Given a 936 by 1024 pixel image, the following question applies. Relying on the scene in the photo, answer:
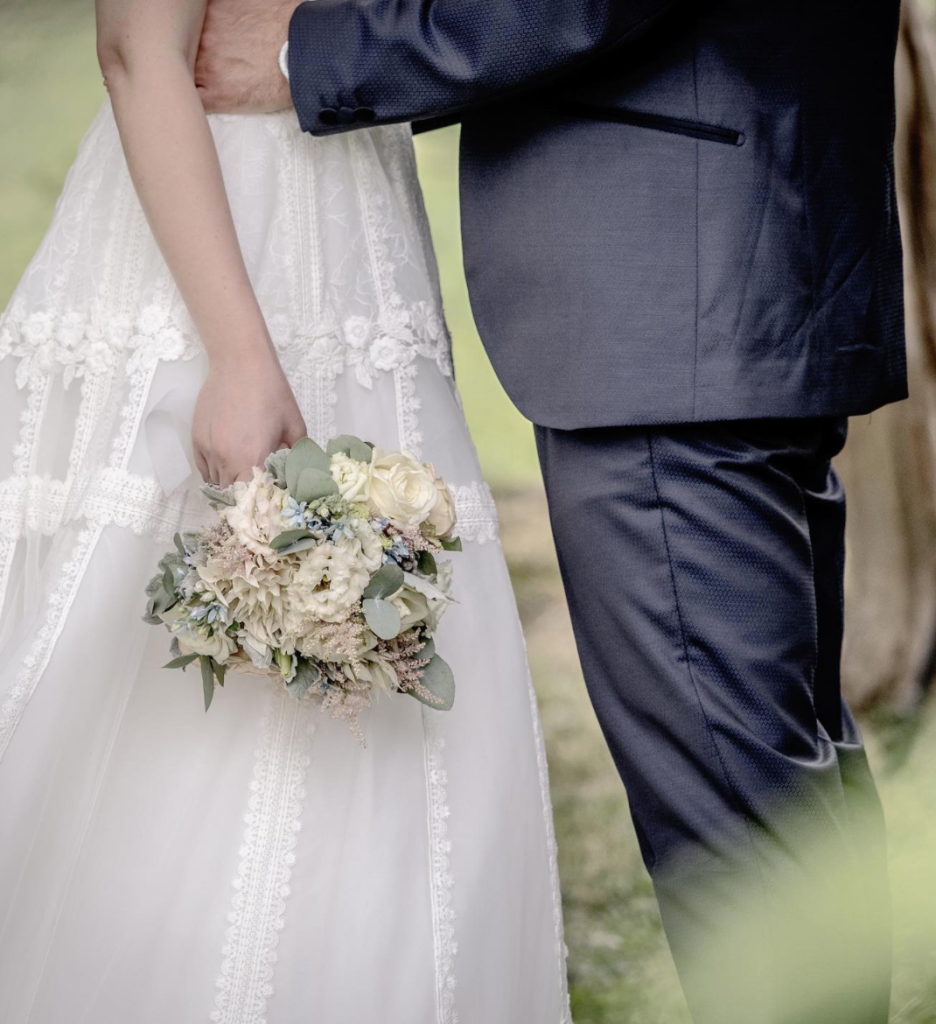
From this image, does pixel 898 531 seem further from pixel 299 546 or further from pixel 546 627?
pixel 299 546

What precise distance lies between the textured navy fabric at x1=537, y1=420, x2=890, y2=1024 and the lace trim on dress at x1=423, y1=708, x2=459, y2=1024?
180 millimetres

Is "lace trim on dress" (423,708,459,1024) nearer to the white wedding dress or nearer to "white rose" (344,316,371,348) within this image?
the white wedding dress

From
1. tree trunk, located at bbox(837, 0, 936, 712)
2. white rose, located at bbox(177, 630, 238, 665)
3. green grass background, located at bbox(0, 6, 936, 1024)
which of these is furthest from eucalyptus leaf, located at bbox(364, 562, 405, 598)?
tree trunk, located at bbox(837, 0, 936, 712)

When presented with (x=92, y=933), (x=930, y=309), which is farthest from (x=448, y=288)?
(x=92, y=933)

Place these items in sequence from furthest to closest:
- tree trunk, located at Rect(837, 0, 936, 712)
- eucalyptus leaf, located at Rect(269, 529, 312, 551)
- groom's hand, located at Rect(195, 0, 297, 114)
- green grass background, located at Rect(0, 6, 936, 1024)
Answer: tree trunk, located at Rect(837, 0, 936, 712) → green grass background, located at Rect(0, 6, 936, 1024) → groom's hand, located at Rect(195, 0, 297, 114) → eucalyptus leaf, located at Rect(269, 529, 312, 551)

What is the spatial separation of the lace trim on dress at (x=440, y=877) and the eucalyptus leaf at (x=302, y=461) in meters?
0.29

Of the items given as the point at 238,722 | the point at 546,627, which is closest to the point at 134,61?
the point at 238,722

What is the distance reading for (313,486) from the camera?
0.78 m

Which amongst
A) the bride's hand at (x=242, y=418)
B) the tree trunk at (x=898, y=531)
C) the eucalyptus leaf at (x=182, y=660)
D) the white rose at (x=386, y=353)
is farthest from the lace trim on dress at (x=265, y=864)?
the tree trunk at (x=898, y=531)

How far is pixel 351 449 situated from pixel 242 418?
11 cm

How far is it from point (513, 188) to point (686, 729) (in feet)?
1.76

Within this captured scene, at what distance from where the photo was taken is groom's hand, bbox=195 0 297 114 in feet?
3.25

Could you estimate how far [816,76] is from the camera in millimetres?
925

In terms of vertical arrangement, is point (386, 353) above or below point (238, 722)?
above
